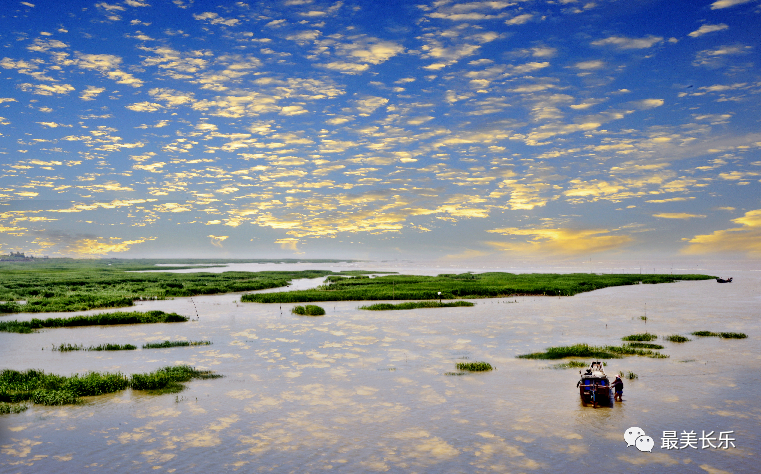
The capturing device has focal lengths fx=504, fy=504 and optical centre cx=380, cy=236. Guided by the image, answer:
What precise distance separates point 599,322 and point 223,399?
33.3 m

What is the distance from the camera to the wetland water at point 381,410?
13.7m

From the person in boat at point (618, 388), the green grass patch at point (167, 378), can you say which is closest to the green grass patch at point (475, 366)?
the person in boat at point (618, 388)

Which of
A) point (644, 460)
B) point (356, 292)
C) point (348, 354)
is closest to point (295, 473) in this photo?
point (644, 460)

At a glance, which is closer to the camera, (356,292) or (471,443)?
(471,443)

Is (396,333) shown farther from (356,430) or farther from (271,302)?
(271,302)

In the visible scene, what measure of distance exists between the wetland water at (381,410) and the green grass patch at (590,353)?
1.02 m

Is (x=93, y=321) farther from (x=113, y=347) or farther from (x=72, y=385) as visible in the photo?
(x=72, y=385)

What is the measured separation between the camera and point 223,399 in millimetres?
19516

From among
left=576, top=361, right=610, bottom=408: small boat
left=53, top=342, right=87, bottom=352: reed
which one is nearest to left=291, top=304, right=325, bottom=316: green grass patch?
left=53, top=342, right=87, bottom=352: reed

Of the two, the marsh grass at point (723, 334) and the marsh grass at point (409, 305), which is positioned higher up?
the marsh grass at point (409, 305)

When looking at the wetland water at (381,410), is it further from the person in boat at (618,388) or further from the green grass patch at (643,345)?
the green grass patch at (643,345)

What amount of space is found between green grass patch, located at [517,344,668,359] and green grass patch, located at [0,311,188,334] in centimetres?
3042

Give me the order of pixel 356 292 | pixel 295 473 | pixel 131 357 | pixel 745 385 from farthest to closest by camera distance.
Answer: pixel 356 292, pixel 131 357, pixel 745 385, pixel 295 473

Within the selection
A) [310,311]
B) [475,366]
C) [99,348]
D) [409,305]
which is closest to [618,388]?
[475,366]
